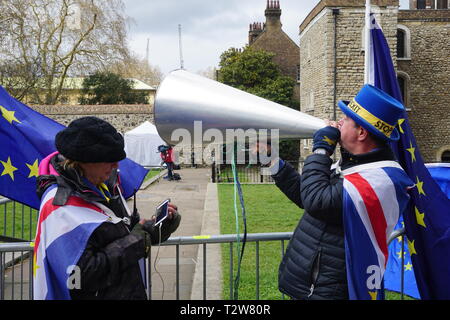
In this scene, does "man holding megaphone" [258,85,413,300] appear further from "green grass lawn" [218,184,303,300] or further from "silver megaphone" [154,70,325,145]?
"green grass lawn" [218,184,303,300]

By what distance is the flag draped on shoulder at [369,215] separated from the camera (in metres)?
2.11

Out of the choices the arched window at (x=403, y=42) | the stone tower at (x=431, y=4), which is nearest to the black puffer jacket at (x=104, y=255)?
the arched window at (x=403, y=42)

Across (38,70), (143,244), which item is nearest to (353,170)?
(143,244)

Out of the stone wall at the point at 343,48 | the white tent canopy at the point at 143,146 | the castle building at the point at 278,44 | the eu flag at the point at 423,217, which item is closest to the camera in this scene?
the eu flag at the point at 423,217

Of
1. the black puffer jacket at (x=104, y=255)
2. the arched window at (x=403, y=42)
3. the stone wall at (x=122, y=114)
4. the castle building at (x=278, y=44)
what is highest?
the castle building at (x=278, y=44)

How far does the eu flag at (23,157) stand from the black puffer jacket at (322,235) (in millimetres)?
1281

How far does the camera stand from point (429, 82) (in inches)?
1098

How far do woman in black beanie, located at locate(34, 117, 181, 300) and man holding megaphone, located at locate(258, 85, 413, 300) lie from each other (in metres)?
0.82

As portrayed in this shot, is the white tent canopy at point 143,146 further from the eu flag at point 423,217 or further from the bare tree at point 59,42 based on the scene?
the eu flag at point 423,217

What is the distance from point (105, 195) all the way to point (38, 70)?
100ft

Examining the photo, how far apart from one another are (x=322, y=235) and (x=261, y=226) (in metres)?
6.21

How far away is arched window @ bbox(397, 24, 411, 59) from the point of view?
1079 inches

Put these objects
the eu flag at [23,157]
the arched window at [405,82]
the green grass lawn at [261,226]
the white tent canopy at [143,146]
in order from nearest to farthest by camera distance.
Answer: the eu flag at [23,157] → the green grass lawn at [261,226] → the white tent canopy at [143,146] → the arched window at [405,82]
